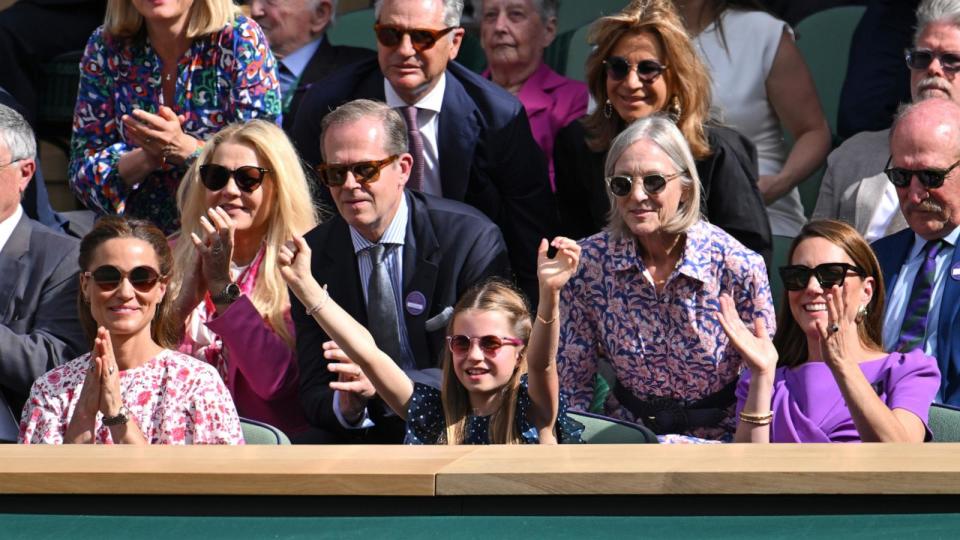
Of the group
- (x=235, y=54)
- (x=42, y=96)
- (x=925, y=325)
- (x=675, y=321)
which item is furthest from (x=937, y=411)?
(x=42, y=96)

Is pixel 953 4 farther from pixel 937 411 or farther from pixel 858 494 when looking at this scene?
pixel 858 494

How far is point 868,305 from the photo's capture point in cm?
398

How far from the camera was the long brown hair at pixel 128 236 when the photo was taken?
4051mm

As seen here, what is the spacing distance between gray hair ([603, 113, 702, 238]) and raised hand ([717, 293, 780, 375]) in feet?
1.43

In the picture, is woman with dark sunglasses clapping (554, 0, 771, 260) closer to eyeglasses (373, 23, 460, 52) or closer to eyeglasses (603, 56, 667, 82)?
eyeglasses (603, 56, 667, 82)

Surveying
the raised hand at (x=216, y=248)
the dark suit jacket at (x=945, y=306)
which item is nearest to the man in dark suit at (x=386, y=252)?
the raised hand at (x=216, y=248)

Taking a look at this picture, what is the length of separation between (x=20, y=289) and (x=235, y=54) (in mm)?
1001

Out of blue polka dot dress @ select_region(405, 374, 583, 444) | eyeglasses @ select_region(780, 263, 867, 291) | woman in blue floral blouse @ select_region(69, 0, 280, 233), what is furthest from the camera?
woman in blue floral blouse @ select_region(69, 0, 280, 233)

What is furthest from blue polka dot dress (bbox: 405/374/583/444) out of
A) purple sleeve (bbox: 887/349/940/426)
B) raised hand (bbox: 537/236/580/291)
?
purple sleeve (bbox: 887/349/940/426)

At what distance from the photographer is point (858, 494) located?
254 cm

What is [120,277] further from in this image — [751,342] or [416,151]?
[751,342]

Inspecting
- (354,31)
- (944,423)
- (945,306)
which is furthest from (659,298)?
(354,31)

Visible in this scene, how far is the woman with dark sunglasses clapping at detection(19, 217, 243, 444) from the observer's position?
3723 mm

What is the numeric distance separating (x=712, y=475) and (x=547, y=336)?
3.84 feet
